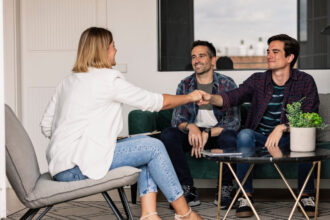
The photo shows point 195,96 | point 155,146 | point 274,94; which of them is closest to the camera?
point 155,146

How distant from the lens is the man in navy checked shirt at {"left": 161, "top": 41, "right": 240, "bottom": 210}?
150 inches

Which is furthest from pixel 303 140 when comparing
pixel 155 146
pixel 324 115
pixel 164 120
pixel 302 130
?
pixel 164 120

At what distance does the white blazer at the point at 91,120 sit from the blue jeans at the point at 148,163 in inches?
2.1

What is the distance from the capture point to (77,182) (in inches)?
105

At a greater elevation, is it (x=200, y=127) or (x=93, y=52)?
(x=93, y=52)

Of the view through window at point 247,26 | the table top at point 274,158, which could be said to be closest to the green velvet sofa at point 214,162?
the view through window at point 247,26

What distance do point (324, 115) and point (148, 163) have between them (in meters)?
1.88

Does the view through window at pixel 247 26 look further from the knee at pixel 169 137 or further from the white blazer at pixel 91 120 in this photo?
the white blazer at pixel 91 120

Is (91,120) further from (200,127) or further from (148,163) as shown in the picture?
(200,127)

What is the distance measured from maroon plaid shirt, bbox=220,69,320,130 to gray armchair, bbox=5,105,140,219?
1.36m

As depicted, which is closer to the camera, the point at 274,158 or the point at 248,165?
the point at 274,158

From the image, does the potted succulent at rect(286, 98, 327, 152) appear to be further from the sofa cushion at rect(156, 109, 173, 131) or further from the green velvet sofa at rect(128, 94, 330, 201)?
the sofa cushion at rect(156, 109, 173, 131)

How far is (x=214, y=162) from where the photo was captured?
153 inches

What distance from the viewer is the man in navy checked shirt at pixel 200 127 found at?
380 cm
